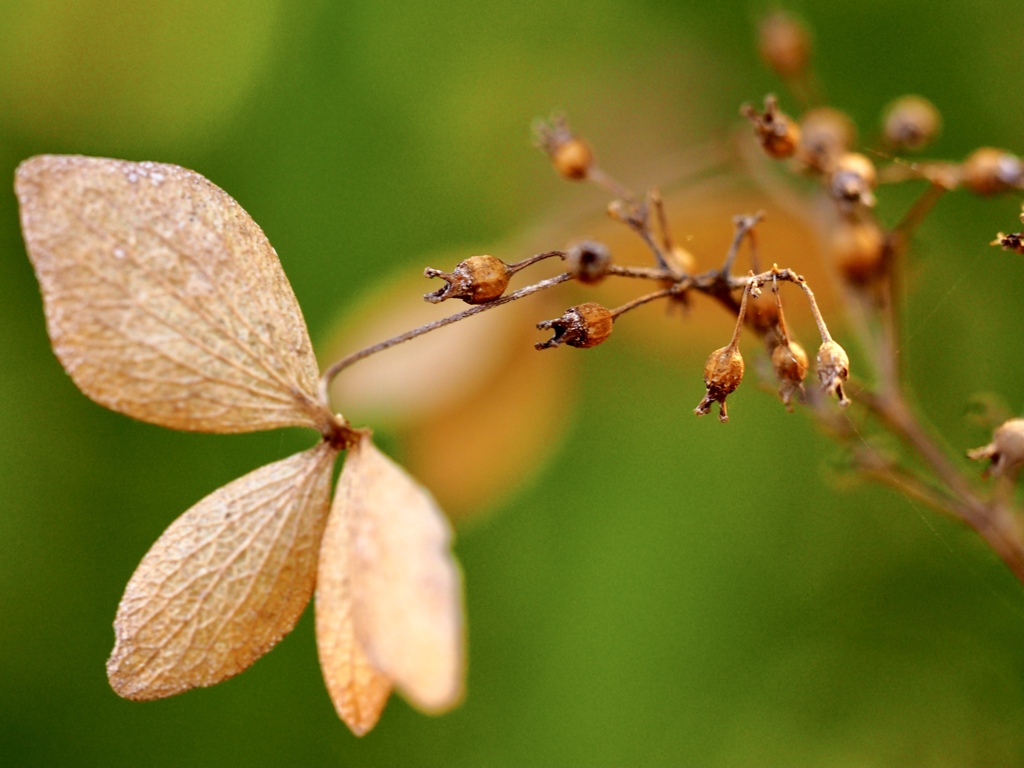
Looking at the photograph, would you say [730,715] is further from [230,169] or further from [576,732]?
[230,169]

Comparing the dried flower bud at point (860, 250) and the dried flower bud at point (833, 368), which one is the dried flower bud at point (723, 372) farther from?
the dried flower bud at point (860, 250)

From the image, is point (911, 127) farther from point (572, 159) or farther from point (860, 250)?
point (572, 159)

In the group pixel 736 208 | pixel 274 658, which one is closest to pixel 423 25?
pixel 736 208

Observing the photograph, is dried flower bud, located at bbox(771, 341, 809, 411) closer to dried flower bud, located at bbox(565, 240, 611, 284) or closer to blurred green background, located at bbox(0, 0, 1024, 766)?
dried flower bud, located at bbox(565, 240, 611, 284)

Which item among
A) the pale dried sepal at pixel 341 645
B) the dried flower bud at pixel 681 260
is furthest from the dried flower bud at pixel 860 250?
the pale dried sepal at pixel 341 645

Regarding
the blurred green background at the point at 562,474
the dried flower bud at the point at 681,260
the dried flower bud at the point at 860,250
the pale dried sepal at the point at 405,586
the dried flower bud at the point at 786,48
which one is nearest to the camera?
the pale dried sepal at the point at 405,586

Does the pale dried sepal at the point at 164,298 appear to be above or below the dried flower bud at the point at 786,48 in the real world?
above

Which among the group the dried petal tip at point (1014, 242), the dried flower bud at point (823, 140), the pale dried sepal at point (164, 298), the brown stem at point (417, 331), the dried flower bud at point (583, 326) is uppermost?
the pale dried sepal at point (164, 298)

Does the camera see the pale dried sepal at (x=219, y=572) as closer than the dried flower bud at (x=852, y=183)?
Yes
